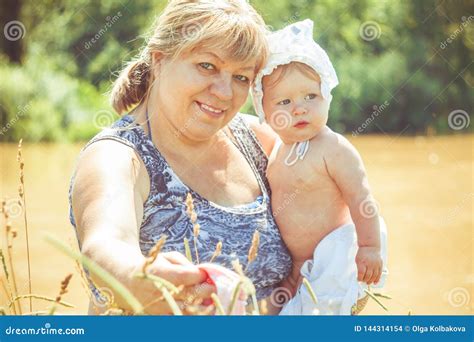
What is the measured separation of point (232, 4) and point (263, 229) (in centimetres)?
64

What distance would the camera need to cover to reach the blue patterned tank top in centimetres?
231

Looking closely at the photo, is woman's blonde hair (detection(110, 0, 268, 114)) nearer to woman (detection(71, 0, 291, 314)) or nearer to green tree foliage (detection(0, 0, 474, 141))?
woman (detection(71, 0, 291, 314))

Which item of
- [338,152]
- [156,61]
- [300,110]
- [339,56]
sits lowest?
[338,152]

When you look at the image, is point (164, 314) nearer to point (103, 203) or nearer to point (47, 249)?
point (103, 203)

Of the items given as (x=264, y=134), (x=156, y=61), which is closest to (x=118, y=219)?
(x=156, y=61)

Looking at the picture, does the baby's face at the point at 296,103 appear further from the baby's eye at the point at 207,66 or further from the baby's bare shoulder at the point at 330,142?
the baby's eye at the point at 207,66

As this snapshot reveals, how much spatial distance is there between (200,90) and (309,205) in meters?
0.48

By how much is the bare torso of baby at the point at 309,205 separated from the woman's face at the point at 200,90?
0.92 ft

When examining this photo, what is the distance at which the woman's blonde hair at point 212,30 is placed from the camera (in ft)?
7.69

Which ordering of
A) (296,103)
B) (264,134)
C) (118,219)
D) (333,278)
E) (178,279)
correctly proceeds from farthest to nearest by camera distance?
(264,134)
(296,103)
(333,278)
(118,219)
(178,279)

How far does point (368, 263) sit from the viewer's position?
2.46 m

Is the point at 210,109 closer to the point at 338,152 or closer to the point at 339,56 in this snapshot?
the point at 338,152
